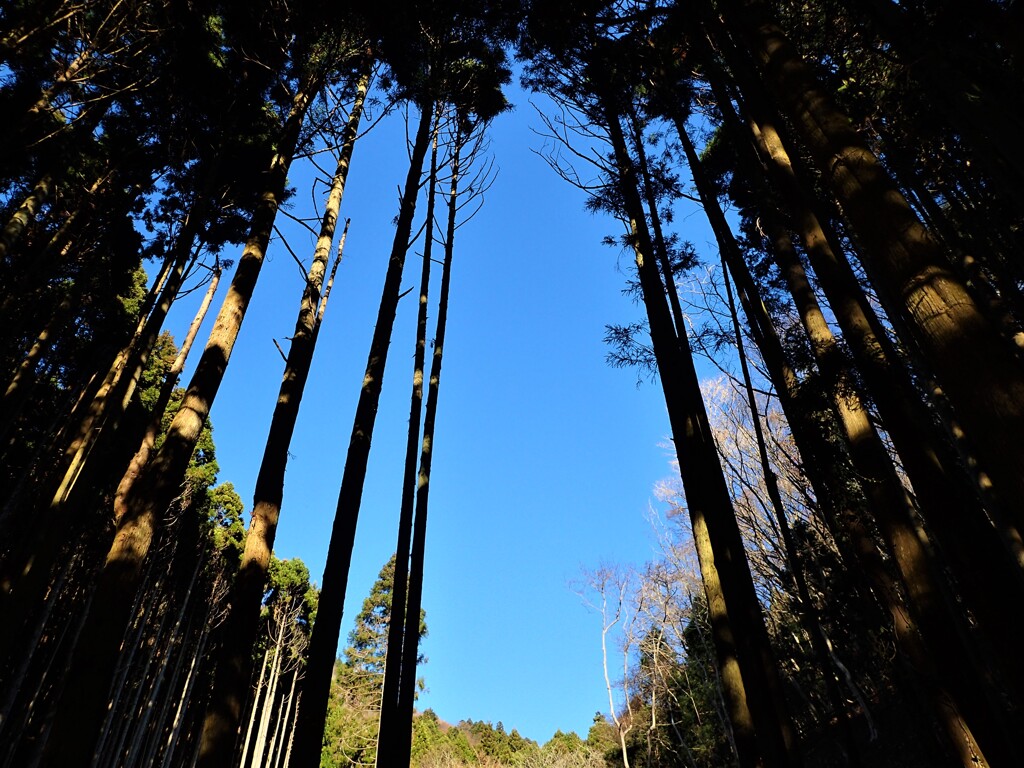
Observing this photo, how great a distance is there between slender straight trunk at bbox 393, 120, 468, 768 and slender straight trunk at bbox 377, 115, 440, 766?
4 centimetres

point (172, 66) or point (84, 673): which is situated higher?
point (172, 66)

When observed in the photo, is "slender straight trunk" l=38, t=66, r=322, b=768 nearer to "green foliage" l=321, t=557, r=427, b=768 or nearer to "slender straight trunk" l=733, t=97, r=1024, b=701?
"slender straight trunk" l=733, t=97, r=1024, b=701

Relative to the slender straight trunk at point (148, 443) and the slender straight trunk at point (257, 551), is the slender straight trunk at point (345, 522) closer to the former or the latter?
the slender straight trunk at point (257, 551)

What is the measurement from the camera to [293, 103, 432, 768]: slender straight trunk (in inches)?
153

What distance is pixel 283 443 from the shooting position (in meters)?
4.59

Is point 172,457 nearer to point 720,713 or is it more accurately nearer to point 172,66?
point 172,66

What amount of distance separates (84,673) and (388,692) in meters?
4.04

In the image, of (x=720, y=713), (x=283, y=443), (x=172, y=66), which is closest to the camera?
(x=283, y=443)

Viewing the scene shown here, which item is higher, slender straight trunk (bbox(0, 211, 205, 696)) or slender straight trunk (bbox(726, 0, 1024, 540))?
slender straight trunk (bbox(0, 211, 205, 696))

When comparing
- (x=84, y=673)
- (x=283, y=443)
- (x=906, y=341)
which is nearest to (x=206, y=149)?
(x=283, y=443)

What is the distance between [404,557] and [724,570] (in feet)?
15.0

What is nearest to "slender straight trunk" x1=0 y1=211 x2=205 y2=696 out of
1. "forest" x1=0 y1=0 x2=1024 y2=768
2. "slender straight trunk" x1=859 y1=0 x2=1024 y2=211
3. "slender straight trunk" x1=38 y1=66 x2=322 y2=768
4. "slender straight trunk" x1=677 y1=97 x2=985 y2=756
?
"forest" x1=0 y1=0 x2=1024 y2=768

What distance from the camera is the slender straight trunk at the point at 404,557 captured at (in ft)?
20.2

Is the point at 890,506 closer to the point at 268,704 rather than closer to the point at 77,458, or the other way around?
the point at 77,458
